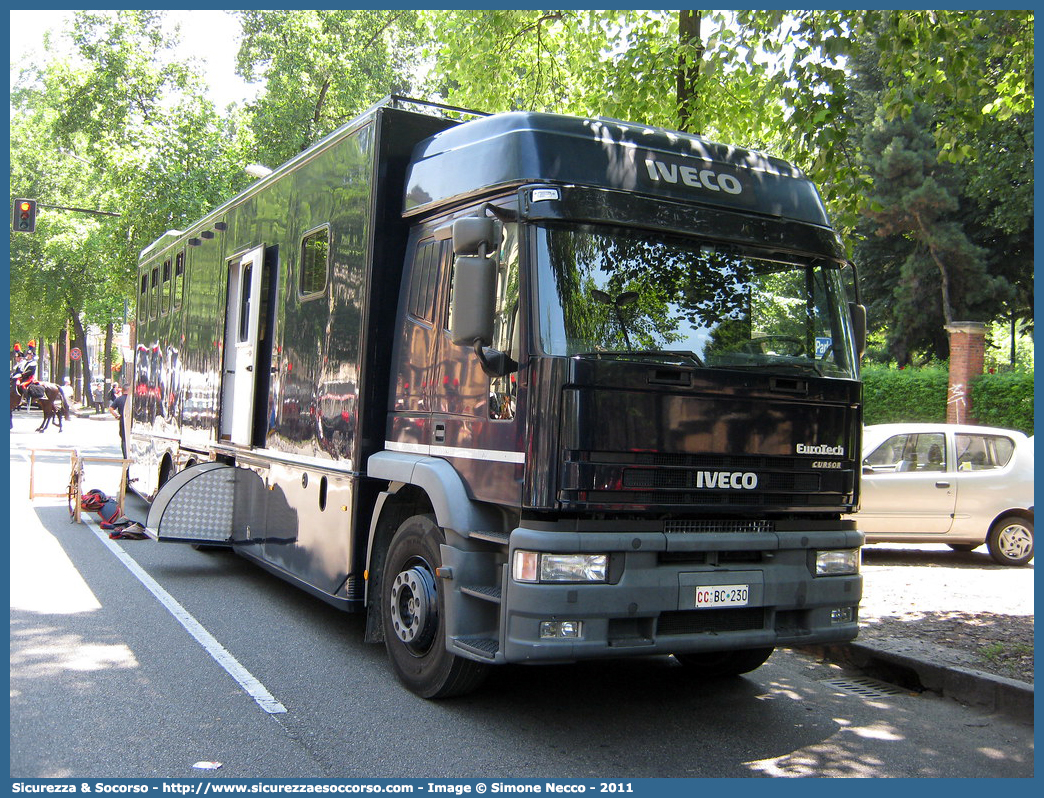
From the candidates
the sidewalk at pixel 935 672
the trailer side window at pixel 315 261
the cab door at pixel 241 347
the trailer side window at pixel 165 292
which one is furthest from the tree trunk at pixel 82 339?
the sidewalk at pixel 935 672

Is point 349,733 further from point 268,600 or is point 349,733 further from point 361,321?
point 268,600

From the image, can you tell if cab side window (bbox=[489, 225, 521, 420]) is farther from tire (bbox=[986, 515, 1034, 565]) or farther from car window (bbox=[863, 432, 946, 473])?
tire (bbox=[986, 515, 1034, 565])

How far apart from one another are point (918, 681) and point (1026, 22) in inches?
225

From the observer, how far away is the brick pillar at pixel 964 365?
75.0 ft

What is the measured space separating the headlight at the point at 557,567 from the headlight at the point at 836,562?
139 centimetres

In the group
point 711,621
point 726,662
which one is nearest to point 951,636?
point 726,662

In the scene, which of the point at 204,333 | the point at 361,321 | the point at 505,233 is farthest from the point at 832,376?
the point at 204,333

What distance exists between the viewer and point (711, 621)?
17.0ft

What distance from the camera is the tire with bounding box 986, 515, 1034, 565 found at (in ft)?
37.3

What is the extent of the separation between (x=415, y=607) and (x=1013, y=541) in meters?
8.37

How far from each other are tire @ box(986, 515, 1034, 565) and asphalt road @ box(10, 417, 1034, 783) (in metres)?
5.42

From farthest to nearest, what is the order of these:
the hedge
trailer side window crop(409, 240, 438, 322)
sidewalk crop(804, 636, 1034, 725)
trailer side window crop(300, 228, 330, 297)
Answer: the hedge, trailer side window crop(300, 228, 330, 297), trailer side window crop(409, 240, 438, 322), sidewalk crop(804, 636, 1034, 725)

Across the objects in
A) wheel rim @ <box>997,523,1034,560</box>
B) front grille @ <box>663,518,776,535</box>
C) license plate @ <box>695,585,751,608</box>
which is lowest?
wheel rim @ <box>997,523,1034,560</box>

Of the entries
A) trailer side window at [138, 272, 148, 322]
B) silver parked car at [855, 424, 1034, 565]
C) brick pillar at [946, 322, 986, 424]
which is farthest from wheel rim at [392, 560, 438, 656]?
brick pillar at [946, 322, 986, 424]
